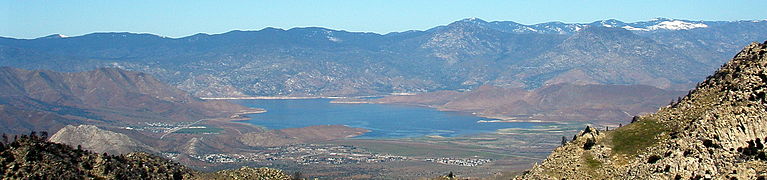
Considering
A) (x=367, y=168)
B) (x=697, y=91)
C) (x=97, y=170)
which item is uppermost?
(x=697, y=91)

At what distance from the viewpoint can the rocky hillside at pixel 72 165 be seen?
136ft

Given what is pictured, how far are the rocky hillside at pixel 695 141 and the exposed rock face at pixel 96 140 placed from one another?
447ft

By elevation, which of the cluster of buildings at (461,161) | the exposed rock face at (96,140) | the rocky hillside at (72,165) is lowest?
the cluster of buildings at (461,161)

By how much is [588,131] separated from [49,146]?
83.8 feet

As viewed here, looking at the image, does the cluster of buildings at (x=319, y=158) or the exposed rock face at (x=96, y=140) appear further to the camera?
the cluster of buildings at (x=319, y=158)

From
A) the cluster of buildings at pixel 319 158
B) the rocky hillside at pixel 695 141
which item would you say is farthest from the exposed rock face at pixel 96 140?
the rocky hillside at pixel 695 141

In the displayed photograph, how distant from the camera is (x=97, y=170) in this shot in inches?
1773

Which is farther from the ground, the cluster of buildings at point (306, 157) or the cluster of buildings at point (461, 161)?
the cluster of buildings at point (306, 157)

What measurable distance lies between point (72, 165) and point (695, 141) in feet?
91.9

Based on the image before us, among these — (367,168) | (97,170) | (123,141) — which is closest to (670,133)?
(97,170)

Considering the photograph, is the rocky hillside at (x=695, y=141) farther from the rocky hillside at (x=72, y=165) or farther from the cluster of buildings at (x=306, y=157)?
the cluster of buildings at (x=306, y=157)

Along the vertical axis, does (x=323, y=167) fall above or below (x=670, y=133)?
below

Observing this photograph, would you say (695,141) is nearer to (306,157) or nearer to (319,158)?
(319,158)

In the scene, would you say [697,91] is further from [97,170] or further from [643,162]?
[97,170]
